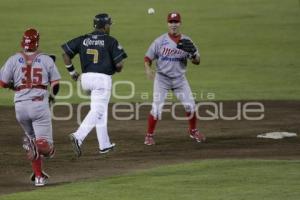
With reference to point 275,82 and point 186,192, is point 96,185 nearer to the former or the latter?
point 186,192

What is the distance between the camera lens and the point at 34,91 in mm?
11914

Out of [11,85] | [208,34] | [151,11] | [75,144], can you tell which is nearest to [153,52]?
[75,144]

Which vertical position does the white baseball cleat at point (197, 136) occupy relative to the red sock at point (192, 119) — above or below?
below

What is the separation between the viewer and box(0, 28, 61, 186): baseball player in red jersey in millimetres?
11852

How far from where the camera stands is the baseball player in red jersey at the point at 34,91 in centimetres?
1185

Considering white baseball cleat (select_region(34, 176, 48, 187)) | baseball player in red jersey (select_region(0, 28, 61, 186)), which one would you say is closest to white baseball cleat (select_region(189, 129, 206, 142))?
baseball player in red jersey (select_region(0, 28, 61, 186))

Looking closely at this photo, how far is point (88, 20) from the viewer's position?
127ft

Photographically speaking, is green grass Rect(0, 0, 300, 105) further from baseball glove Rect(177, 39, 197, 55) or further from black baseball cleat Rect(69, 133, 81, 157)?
black baseball cleat Rect(69, 133, 81, 157)

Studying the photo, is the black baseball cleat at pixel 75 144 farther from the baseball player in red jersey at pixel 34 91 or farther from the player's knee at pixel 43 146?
the player's knee at pixel 43 146

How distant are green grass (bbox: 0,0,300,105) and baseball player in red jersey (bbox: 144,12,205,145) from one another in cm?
631

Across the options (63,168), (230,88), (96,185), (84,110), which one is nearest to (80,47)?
(63,168)

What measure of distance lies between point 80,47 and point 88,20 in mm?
24680

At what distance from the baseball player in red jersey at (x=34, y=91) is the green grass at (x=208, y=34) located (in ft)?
32.1

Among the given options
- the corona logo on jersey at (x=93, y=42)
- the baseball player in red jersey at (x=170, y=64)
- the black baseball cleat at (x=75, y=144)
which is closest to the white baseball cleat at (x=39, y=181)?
the black baseball cleat at (x=75, y=144)
